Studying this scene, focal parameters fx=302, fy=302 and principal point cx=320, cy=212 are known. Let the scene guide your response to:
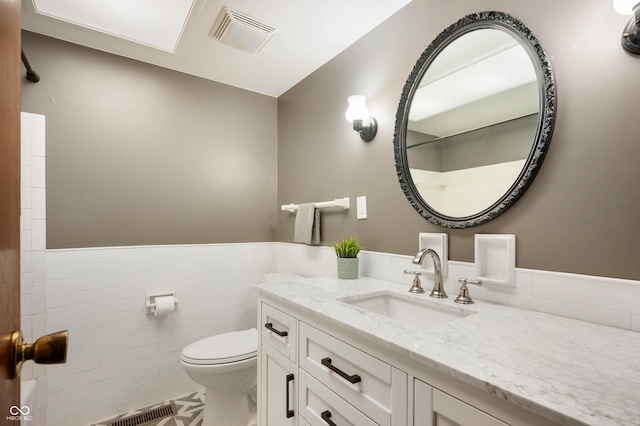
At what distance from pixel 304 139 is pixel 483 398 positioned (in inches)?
78.8

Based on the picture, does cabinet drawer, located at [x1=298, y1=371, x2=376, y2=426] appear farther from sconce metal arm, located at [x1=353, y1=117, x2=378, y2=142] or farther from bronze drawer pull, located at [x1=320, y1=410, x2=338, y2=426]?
sconce metal arm, located at [x1=353, y1=117, x2=378, y2=142]

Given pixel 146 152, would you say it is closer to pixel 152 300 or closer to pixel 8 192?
pixel 152 300

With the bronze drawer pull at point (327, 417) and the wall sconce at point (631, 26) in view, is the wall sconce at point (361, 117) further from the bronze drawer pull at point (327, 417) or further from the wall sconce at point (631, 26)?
the bronze drawer pull at point (327, 417)

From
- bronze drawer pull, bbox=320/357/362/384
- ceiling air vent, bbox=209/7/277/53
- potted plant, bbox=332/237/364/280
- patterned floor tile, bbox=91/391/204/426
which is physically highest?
ceiling air vent, bbox=209/7/277/53

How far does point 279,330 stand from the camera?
1301mm

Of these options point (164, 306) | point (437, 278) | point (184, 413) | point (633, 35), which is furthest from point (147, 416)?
point (633, 35)

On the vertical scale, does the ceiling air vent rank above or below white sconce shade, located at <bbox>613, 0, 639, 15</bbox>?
above

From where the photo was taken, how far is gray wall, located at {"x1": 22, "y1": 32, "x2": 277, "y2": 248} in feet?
6.05

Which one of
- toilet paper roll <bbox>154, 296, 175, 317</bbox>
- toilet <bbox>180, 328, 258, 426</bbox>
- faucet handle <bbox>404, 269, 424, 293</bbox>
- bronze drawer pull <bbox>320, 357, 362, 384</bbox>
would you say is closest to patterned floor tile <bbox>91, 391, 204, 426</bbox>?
toilet <bbox>180, 328, 258, 426</bbox>

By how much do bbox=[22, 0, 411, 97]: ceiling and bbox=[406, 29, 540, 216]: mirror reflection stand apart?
527 millimetres

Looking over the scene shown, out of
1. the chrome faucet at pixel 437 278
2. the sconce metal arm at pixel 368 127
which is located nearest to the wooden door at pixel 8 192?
the chrome faucet at pixel 437 278

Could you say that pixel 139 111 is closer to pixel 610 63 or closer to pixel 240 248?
pixel 240 248

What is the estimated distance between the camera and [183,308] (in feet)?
7.16

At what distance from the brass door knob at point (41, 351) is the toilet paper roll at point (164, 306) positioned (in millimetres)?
1634
